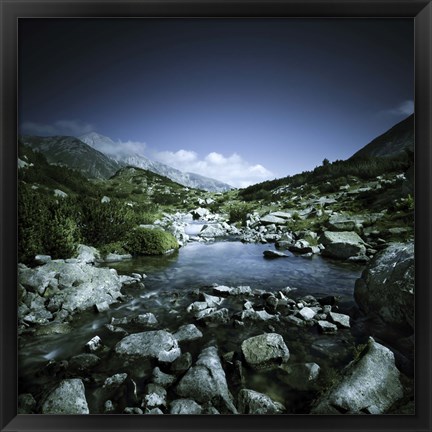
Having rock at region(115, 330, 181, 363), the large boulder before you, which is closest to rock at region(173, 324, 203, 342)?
rock at region(115, 330, 181, 363)

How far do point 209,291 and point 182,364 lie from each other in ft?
4.74

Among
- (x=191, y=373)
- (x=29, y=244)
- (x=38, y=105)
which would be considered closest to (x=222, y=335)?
(x=191, y=373)

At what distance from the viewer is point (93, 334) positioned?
111 inches

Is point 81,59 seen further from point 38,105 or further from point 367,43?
point 367,43

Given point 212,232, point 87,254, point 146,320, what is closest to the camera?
point 146,320

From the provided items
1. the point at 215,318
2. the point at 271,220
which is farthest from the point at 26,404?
the point at 271,220

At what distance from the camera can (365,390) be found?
2043 millimetres

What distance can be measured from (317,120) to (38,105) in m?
3.26

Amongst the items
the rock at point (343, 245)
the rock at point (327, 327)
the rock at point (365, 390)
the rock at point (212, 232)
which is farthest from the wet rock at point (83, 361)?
the rock at point (212, 232)

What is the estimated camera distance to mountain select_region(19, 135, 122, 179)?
3178mm

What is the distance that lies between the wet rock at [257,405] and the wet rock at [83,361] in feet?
4.47

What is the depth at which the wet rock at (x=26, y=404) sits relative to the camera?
7.14 ft

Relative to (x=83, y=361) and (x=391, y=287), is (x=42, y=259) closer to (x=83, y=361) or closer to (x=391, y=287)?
(x=83, y=361)
